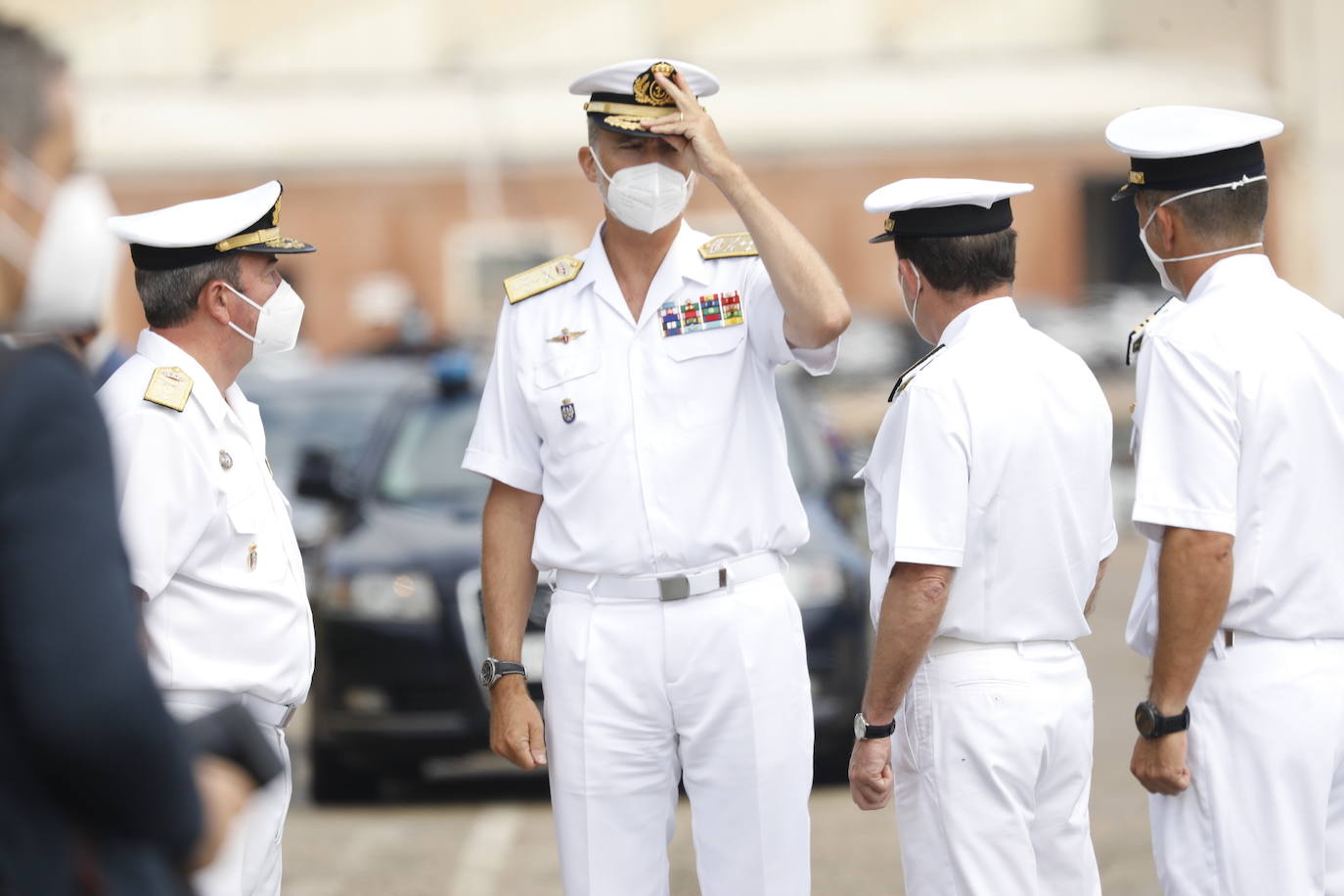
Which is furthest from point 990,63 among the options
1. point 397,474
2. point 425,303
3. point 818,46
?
point 397,474

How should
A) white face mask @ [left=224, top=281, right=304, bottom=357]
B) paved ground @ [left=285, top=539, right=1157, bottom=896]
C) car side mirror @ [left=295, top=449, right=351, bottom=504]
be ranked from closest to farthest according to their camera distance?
white face mask @ [left=224, top=281, right=304, bottom=357] < paved ground @ [left=285, top=539, right=1157, bottom=896] < car side mirror @ [left=295, top=449, right=351, bottom=504]

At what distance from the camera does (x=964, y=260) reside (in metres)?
3.84

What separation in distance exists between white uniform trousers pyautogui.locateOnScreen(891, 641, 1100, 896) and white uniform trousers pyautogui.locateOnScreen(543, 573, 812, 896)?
11.0 inches

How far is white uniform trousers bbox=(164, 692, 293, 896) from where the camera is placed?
3557 mm

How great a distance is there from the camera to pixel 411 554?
7590 millimetres

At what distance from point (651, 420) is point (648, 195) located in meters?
0.50

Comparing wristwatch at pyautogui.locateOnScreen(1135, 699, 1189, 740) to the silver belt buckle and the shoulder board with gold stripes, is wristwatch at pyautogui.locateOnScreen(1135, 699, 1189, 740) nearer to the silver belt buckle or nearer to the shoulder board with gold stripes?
the shoulder board with gold stripes

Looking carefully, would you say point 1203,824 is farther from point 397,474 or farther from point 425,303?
point 425,303

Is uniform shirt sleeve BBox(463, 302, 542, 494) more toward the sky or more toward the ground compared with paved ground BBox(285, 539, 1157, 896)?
more toward the sky

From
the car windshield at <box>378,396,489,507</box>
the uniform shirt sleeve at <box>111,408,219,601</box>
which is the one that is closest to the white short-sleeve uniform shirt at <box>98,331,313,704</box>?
the uniform shirt sleeve at <box>111,408,219,601</box>

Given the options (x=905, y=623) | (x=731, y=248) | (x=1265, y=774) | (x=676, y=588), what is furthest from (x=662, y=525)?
(x=1265, y=774)

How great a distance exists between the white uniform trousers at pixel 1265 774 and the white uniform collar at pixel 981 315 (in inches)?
31.9

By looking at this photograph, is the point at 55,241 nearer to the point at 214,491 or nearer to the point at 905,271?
the point at 214,491

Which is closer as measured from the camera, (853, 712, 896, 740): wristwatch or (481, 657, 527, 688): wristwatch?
(853, 712, 896, 740): wristwatch
